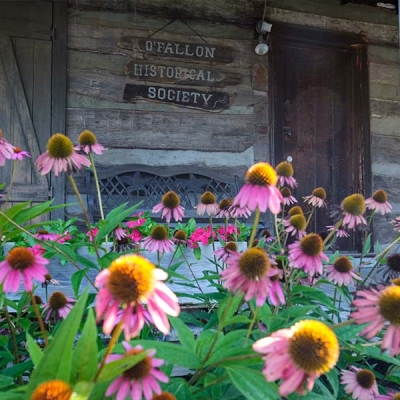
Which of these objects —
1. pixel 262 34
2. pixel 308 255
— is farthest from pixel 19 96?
pixel 308 255

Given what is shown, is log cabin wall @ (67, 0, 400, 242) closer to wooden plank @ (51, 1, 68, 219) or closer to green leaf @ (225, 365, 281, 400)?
wooden plank @ (51, 1, 68, 219)

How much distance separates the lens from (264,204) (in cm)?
75

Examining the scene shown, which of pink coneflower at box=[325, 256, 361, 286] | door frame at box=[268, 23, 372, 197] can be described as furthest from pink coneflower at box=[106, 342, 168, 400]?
door frame at box=[268, 23, 372, 197]

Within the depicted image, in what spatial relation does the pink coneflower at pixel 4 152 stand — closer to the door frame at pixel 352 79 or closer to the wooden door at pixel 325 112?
the door frame at pixel 352 79

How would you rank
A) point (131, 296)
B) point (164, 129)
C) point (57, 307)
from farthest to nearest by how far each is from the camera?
point (164, 129)
point (57, 307)
point (131, 296)

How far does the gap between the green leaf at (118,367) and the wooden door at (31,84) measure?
132 inches

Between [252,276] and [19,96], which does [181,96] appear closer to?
[19,96]

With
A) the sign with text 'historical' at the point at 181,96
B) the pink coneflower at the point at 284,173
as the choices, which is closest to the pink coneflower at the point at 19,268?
the pink coneflower at the point at 284,173

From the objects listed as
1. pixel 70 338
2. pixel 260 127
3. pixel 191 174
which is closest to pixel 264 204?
pixel 70 338

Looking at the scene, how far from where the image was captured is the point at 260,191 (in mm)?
780

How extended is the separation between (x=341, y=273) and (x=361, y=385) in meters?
0.27

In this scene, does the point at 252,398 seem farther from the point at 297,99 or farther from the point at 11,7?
the point at 297,99

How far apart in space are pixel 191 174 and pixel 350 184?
1593 mm

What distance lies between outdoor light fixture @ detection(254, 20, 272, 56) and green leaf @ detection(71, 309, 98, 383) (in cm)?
404
